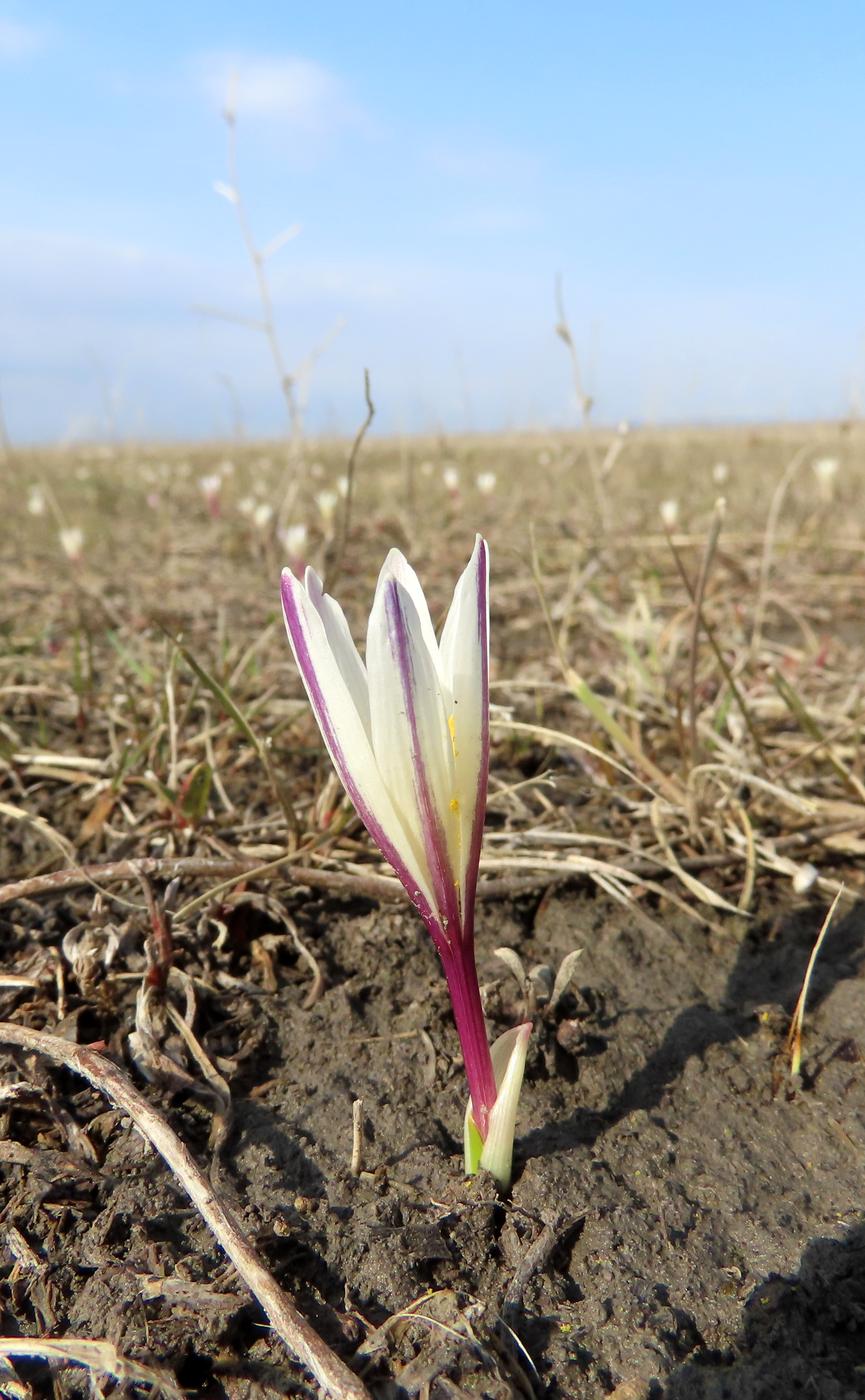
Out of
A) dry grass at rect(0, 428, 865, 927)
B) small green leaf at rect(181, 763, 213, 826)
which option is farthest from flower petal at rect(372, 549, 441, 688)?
small green leaf at rect(181, 763, 213, 826)

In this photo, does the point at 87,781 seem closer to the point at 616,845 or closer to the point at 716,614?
the point at 616,845

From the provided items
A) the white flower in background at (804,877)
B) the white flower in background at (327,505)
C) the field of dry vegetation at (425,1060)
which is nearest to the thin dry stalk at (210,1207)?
the field of dry vegetation at (425,1060)

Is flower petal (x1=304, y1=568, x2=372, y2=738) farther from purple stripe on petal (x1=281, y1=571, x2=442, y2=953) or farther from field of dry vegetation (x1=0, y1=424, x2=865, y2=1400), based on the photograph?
field of dry vegetation (x1=0, y1=424, x2=865, y2=1400)

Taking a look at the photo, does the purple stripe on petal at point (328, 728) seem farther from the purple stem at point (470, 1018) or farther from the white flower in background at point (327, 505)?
the white flower in background at point (327, 505)

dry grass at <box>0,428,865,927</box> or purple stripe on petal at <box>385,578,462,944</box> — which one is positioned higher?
purple stripe on petal at <box>385,578,462,944</box>

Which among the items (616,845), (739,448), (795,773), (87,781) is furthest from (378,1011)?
(739,448)

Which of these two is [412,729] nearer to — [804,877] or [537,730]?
[537,730]

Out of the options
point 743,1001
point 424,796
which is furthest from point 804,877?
point 424,796
